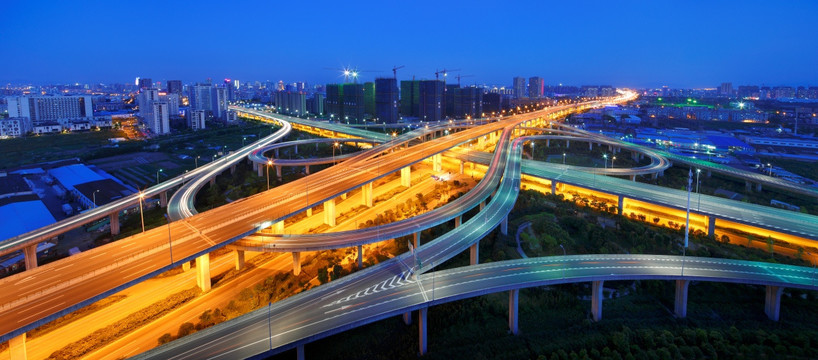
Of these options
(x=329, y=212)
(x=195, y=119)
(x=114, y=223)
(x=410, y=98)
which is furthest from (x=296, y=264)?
(x=410, y=98)

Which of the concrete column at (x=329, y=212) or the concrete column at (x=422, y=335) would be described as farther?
the concrete column at (x=329, y=212)

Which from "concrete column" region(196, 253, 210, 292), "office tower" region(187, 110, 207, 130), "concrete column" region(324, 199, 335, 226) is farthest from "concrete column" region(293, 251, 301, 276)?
"office tower" region(187, 110, 207, 130)

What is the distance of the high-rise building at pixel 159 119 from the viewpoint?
84.9m

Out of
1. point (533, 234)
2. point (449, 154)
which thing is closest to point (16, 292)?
point (533, 234)

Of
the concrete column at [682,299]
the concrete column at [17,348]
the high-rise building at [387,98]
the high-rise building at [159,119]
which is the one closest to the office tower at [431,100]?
the high-rise building at [387,98]

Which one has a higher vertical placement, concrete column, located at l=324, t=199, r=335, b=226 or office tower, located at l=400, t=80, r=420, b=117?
office tower, located at l=400, t=80, r=420, b=117

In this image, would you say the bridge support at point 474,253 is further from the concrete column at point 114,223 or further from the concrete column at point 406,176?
the concrete column at point 114,223

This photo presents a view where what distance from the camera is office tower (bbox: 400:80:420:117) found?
4491 inches

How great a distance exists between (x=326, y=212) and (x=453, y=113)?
83.7 metres

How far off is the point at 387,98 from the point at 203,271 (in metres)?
80.0

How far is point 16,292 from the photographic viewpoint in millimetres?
17109

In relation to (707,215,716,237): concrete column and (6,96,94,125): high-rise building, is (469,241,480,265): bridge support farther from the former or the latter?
(6,96,94,125): high-rise building

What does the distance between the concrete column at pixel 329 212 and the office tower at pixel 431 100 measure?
7368 cm

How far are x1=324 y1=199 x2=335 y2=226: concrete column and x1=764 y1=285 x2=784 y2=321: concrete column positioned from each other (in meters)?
29.1
